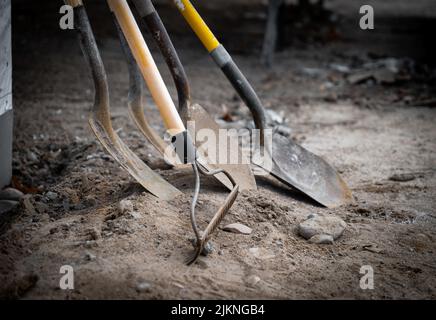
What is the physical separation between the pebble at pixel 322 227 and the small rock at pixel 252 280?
535 millimetres

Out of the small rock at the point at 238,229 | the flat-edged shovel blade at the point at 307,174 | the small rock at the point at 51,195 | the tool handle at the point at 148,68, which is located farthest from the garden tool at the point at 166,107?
the small rock at the point at 51,195

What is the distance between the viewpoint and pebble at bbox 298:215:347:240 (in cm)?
267

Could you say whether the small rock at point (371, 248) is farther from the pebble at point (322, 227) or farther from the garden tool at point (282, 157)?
the garden tool at point (282, 157)

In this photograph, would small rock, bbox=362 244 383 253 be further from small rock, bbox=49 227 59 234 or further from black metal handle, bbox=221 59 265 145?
small rock, bbox=49 227 59 234

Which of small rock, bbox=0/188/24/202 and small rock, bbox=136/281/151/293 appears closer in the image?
small rock, bbox=136/281/151/293

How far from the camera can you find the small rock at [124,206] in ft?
8.39

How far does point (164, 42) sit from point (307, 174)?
118 cm

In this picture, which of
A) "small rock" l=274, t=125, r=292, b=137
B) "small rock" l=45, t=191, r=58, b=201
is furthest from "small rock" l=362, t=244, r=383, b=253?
"small rock" l=274, t=125, r=292, b=137

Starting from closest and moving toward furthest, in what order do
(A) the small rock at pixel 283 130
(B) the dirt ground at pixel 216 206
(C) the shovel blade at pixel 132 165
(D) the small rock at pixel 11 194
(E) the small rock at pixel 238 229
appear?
(B) the dirt ground at pixel 216 206 < (E) the small rock at pixel 238 229 < (C) the shovel blade at pixel 132 165 < (D) the small rock at pixel 11 194 < (A) the small rock at pixel 283 130

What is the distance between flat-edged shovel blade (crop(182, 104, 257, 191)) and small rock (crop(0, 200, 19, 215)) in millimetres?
1097

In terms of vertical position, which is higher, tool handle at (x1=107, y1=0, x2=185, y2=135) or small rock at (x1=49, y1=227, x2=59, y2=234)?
tool handle at (x1=107, y1=0, x2=185, y2=135)

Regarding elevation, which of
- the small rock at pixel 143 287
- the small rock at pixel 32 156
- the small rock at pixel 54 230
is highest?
the small rock at pixel 32 156

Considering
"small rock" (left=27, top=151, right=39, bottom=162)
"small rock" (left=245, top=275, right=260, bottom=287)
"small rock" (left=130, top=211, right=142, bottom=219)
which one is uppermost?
"small rock" (left=27, top=151, right=39, bottom=162)
